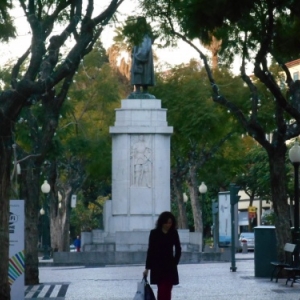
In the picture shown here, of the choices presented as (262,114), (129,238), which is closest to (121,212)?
(129,238)

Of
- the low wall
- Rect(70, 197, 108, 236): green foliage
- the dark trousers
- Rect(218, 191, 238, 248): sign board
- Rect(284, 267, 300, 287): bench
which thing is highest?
Rect(70, 197, 108, 236): green foliage

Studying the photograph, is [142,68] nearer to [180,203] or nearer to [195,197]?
[195,197]

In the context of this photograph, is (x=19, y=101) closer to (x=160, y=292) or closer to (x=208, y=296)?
(x=160, y=292)

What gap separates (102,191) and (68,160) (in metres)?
29.1

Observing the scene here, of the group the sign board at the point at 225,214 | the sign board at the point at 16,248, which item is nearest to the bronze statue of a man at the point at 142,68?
the sign board at the point at 225,214

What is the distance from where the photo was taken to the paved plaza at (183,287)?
24.7 meters

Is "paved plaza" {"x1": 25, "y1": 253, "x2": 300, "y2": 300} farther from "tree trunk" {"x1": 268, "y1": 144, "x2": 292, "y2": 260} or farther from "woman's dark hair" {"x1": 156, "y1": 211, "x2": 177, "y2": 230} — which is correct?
"woman's dark hair" {"x1": 156, "y1": 211, "x2": 177, "y2": 230}

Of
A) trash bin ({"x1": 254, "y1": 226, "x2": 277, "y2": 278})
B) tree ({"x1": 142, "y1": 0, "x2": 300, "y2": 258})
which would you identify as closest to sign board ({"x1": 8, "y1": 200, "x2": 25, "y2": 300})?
tree ({"x1": 142, "y1": 0, "x2": 300, "y2": 258})

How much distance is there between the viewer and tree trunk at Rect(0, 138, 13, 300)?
20.0 metres

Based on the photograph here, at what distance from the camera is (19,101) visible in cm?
1972

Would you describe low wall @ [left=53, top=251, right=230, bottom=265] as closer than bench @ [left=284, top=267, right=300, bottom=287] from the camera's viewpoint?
No

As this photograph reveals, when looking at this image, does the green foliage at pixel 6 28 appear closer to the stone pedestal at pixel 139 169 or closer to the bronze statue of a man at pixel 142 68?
the stone pedestal at pixel 139 169

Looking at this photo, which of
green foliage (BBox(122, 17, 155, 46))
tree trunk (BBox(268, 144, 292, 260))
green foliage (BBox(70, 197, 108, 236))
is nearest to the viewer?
green foliage (BBox(122, 17, 155, 46))

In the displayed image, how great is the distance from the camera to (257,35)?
24.4 meters
